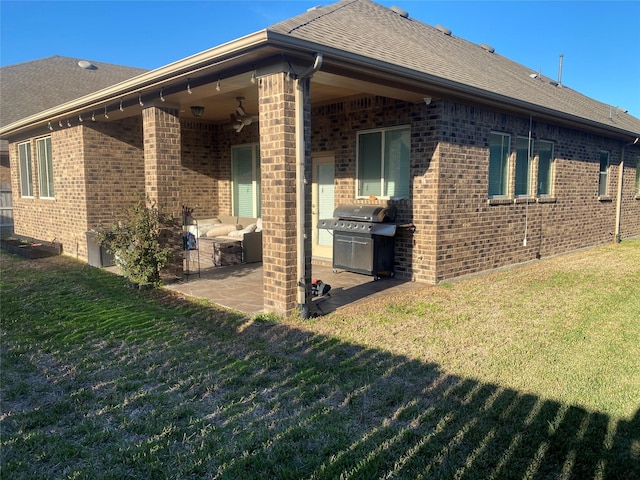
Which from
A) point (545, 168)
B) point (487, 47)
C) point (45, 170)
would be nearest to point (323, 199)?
point (545, 168)

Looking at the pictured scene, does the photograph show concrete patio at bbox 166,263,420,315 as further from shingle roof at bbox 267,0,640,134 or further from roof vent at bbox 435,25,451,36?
roof vent at bbox 435,25,451,36

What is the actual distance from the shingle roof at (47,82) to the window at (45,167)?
511 cm

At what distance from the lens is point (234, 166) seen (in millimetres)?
12992

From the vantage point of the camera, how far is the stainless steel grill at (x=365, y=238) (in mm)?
7969

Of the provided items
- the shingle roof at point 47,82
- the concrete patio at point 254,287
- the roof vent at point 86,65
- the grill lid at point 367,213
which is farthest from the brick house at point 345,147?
the roof vent at point 86,65

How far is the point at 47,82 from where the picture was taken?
765 inches

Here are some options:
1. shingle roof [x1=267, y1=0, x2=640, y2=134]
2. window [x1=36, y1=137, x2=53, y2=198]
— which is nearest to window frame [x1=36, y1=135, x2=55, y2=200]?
window [x1=36, y1=137, x2=53, y2=198]

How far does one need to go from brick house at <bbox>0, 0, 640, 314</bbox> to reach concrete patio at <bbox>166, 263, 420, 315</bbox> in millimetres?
523

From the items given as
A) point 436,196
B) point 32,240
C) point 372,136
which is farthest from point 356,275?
point 32,240

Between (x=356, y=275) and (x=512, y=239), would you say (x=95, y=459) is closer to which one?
(x=356, y=275)

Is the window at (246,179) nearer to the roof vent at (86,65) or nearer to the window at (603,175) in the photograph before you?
the window at (603,175)

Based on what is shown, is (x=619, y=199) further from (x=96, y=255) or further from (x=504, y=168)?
(x=96, y=255)

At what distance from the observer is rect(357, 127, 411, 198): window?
8.43 meters

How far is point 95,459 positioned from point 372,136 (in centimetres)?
722
